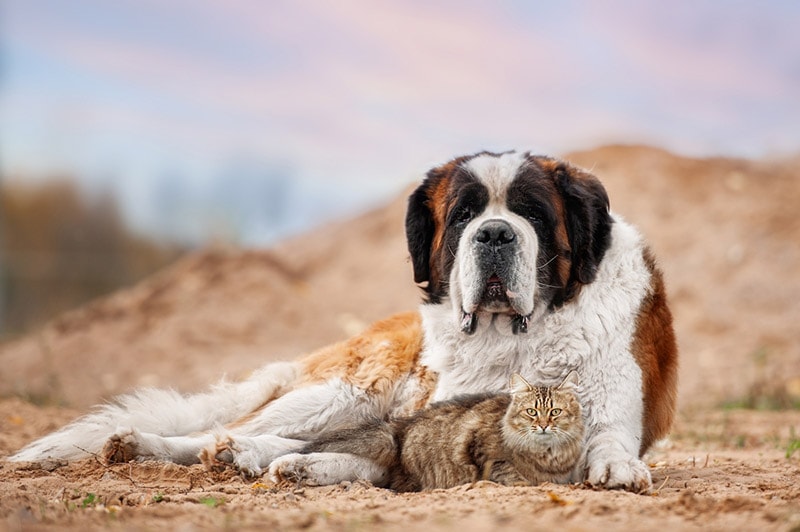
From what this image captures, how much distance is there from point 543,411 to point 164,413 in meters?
2.32

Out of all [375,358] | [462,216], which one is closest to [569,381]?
[462,216]

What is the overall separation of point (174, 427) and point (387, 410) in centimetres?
123

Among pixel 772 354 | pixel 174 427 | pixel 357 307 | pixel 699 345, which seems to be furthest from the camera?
pixel 357 307

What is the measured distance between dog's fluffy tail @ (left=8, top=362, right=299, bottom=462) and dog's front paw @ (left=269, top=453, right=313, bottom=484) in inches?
35.7

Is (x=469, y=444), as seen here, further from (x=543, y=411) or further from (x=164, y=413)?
(x=164, y=413)

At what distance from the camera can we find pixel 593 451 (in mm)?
3926

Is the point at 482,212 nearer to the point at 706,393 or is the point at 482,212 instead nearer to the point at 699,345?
the point at 706,393

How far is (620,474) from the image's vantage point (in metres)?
3.71

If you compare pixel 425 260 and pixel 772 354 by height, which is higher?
pixel 425 260

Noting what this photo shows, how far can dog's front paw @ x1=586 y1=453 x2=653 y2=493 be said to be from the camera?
3.70m

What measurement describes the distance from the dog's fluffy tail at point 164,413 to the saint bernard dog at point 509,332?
0.02m

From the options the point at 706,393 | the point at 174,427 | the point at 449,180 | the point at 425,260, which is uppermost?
the point at 449,180

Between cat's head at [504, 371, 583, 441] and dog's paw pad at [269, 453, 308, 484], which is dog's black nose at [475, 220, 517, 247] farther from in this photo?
dog's paw pad at [269, 453, 308, 484]

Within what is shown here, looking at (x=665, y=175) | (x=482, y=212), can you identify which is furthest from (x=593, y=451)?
(x=665, y=175)
